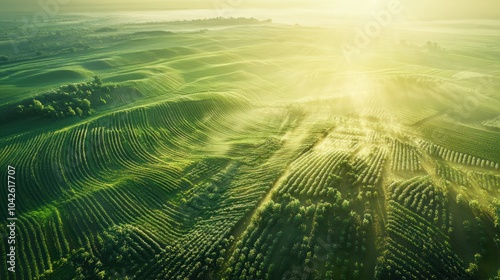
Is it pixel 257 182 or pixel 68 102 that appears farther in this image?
pixel 68 102

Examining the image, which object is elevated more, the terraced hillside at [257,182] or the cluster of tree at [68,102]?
the cluster of tree at [68,102]

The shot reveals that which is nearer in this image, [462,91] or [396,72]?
[462,91]

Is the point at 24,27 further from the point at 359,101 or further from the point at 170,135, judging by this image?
the point at 359,101

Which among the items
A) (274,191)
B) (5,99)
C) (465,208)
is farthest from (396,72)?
(5,99)

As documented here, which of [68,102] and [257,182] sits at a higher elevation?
[68,102]

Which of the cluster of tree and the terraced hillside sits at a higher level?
the cluster of tree
